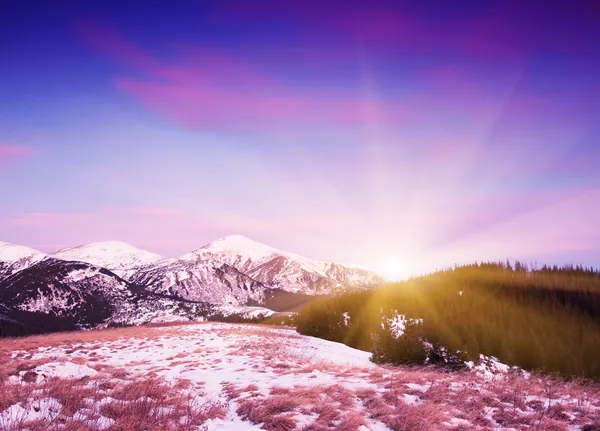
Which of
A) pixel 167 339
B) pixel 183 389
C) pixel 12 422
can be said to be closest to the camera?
pixel 12 422

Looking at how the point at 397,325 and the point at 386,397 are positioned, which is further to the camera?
the point at 397,325

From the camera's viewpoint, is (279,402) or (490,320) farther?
(490,320)

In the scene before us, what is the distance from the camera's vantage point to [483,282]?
30078 mm

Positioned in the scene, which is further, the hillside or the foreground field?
the hillside

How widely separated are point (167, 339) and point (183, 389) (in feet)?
57.2

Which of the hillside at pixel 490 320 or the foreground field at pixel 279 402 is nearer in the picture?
the foreground field at pixel 279 402

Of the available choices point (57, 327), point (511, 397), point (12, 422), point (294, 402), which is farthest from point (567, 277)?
point (57, 327)

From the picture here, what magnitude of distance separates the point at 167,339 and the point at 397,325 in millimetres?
17605

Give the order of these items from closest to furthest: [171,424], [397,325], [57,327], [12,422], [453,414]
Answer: [12,422] → [171,424] → [453,414] → [397,325] → [57,327]

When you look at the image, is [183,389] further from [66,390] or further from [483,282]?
[483,282]

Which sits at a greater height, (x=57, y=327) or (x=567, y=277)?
(x=567, y=277)

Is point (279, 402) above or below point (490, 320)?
below

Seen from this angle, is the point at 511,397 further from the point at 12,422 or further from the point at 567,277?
the point at 567,277

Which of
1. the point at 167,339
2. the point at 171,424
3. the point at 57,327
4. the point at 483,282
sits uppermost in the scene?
the point at 483,282
